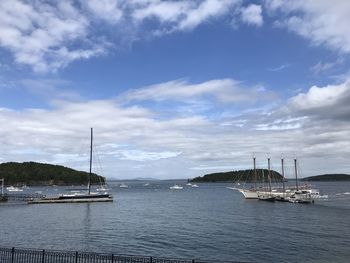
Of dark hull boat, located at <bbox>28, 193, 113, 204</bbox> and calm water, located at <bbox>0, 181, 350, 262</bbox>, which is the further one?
dark hull boat, located at <bbox>28, 193, 113, 204</bbox>

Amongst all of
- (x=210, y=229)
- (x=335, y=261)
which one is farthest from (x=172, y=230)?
(x=335, y=261)

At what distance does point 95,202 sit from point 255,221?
2576 inches

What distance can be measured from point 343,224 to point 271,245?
30069 mm

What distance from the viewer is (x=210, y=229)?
7044 cm

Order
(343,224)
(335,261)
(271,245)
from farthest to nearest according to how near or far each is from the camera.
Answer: (343,224) → (271,245) → (335,261)

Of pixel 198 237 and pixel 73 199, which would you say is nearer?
pixel 198 237

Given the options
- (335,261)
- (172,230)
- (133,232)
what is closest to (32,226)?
(133,232)

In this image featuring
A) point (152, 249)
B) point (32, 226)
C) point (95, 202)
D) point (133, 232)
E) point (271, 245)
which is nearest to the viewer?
point (152, 249)

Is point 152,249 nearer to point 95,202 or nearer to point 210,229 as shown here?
point 210,229

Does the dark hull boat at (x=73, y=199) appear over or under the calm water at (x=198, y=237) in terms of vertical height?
over

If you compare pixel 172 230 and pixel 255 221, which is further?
pixel 255 221

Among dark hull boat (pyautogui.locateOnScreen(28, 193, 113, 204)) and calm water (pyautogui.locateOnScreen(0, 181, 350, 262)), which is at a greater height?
dark hull boat (pyautogui.locateOnScreen(28, 193, 113, 204))

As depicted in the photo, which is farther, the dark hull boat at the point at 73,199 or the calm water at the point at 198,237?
the dark hull boat at the point at 73,199

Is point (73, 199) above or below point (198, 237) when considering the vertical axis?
above
